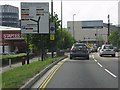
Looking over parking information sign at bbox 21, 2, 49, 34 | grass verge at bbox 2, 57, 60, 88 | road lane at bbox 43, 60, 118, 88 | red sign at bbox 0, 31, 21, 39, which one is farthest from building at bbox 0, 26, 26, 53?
road lane at bbox 43, 60, 118, 88

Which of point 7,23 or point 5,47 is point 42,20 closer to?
point 5,47

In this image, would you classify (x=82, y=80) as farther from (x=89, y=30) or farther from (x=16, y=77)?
(x=89, y=30)

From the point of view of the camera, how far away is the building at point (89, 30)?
158 meters

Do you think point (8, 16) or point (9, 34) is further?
point (8, 16)

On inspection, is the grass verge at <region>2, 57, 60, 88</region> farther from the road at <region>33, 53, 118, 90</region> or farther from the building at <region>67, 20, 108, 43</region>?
the building at <region>67, 20, 108, 43</region>

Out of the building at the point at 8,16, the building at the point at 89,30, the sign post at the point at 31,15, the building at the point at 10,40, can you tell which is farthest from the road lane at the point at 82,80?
the building at the point at 89,30

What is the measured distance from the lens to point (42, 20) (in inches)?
1511

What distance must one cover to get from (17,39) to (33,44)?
134ft

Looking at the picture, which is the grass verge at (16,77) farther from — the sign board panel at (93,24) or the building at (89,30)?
the sign board panel at (93,24)

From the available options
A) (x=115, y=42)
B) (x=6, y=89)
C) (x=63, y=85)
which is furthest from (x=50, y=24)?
(x=115, y=42)

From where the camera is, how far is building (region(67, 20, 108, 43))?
15762 centimetres

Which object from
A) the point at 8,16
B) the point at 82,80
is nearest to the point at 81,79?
the point at 82,80

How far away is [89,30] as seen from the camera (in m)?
162


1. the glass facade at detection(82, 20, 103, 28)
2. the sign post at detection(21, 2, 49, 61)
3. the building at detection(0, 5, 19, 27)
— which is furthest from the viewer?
the glass facade at detection(82, 20, 103, 28)
